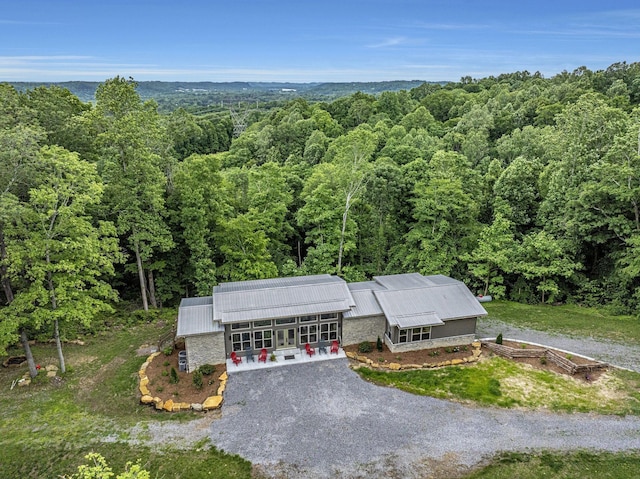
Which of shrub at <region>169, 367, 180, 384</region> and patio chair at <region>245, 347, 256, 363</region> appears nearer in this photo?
shrub at <region>169, 367, 180, 384</region>

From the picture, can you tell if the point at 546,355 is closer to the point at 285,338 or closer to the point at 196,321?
the point at 285,338

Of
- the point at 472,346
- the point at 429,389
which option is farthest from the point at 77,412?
the point at 472,346

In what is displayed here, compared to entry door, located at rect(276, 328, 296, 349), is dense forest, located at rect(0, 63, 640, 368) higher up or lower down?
higher up

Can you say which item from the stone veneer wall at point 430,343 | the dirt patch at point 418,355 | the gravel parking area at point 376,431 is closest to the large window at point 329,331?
the dirt patch at point 418,355

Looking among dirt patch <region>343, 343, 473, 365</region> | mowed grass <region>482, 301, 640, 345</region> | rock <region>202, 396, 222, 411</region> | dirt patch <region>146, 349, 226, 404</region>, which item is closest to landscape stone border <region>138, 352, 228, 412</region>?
rock <region>202, 396, 222, 411</region>

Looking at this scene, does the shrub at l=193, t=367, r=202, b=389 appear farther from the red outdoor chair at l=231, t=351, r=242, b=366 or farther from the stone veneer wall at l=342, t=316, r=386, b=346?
the stone veneer wall at l=342, t=316, r=386, b=346

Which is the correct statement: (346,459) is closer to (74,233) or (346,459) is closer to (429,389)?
(429,389)
